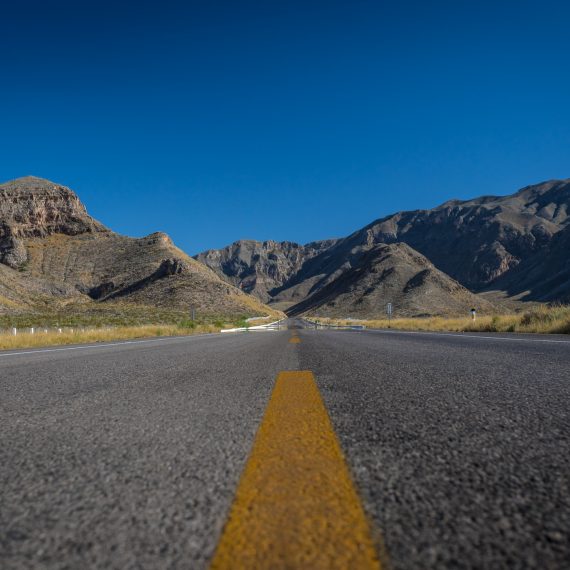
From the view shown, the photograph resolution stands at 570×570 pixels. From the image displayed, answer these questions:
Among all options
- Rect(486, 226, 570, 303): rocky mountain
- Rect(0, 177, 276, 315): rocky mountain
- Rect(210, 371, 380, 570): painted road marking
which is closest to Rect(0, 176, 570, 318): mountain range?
Rect(0, 177, 276, 315): rocky mountain

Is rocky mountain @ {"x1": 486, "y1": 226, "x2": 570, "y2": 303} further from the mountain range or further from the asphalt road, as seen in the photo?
the asphalt road

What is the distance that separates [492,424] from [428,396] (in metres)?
0.79

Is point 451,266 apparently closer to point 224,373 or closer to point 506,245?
point 506,245

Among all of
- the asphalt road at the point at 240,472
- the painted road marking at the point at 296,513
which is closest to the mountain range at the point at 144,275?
the asphalt road at the point at 240,472

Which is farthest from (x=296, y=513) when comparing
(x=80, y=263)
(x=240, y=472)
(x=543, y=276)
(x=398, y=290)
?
(x=543, y=276)

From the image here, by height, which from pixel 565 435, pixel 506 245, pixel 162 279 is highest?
pixel 506 245

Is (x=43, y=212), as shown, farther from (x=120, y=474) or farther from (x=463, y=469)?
(x=463, y=469)

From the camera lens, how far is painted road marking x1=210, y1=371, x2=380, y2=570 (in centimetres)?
90

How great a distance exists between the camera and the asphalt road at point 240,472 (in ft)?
3.19

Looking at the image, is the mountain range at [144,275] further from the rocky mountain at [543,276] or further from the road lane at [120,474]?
the road lane at [120,474]

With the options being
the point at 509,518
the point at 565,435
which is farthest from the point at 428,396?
the point at 509,518

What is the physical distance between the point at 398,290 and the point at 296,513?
101m

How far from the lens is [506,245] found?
176m

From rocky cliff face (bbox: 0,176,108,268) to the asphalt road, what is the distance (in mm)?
99836
